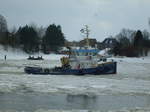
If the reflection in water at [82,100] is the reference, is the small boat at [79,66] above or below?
above

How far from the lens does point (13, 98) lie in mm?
20531

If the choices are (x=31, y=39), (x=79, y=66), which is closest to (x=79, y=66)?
(x=79, y=66)

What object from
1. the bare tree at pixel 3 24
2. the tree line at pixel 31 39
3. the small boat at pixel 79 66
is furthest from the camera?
the bare tree at pixel 3 24

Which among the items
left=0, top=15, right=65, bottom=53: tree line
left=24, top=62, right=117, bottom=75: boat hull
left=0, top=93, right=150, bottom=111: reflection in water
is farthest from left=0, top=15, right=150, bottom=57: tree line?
left=0, top=93, right=150, bottom=111: reflection in water

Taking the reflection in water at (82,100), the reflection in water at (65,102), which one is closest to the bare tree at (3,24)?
the reflection in water at (65,102)

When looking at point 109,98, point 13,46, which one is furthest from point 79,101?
point 13,46

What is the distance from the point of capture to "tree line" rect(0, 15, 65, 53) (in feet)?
407

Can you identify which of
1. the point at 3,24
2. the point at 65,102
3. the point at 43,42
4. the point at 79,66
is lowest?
the point at 65,102

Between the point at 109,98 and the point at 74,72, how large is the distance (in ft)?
64.1

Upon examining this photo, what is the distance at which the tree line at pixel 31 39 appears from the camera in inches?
4889

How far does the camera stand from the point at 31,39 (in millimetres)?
124625

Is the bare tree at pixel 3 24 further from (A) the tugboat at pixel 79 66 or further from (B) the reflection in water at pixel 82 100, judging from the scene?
(B) the reflection in water at pixel 82 100

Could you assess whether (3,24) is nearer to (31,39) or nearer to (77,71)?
(31,39)

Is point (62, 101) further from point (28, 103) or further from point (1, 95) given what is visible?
point (1, 95)
